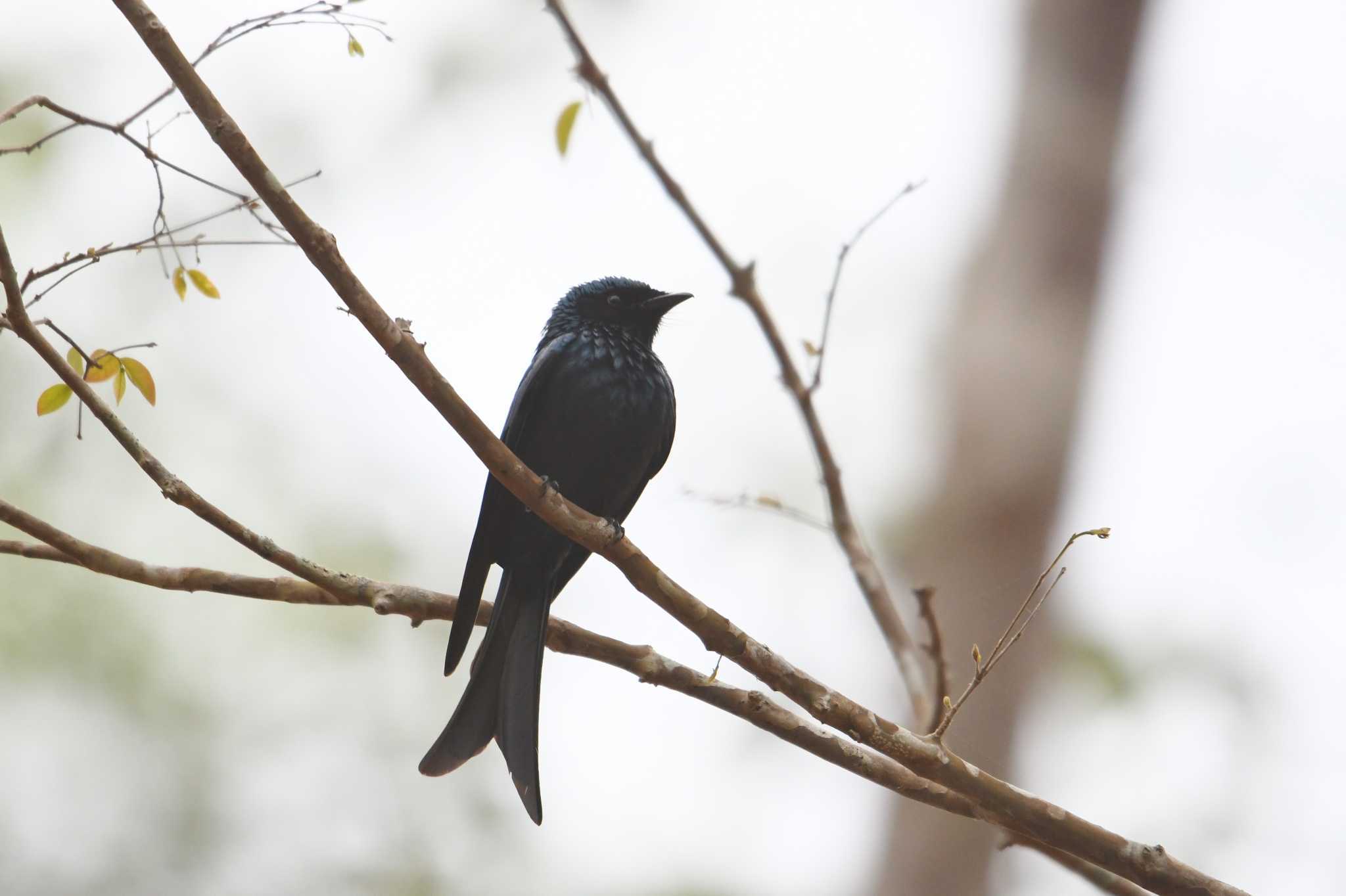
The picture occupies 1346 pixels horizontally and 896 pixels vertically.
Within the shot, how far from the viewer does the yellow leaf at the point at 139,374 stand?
2480 millimetres

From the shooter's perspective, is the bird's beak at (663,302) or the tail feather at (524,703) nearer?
the tail feather at (524,703)

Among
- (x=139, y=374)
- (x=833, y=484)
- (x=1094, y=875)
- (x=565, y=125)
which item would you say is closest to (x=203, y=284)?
(x=139, y=374)

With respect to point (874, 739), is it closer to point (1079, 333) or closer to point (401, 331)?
point (401, 331)

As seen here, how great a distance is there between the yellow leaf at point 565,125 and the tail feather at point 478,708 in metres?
1.40

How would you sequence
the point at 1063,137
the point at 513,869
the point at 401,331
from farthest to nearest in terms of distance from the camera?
the point at 513,869, the point at 1063,137, the point at 401,331

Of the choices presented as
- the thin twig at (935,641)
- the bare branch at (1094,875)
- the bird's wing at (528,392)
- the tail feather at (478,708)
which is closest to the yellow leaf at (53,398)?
the tail feather at (478,708)

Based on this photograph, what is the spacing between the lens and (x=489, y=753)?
8531 millimetres

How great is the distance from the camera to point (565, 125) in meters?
2.73

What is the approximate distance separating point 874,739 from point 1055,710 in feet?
11.5

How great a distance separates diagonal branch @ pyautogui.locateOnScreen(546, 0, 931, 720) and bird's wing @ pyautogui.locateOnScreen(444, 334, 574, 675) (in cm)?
82

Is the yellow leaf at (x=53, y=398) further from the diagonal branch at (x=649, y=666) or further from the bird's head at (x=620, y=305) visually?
the bird's head at (x=620, y=305)

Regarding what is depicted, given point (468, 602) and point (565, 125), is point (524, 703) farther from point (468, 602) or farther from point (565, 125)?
point (565, 125)

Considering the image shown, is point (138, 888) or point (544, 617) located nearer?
point (544, 617)

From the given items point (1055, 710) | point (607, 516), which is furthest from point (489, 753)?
point (607, 516)
